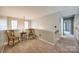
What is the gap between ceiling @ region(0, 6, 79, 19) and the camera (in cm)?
225

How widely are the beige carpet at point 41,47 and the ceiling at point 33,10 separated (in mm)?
506

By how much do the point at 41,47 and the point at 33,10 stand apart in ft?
2.36

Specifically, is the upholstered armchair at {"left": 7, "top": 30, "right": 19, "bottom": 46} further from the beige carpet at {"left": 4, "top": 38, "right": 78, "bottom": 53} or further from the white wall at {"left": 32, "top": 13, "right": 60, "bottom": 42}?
the white wall at {"left": 32, "top": 13, "right": 60, "bottom": 42}

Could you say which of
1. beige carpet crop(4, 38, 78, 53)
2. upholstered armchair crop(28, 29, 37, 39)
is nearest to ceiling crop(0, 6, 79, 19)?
upholstered armchair crop(28, 29, 37, 39)

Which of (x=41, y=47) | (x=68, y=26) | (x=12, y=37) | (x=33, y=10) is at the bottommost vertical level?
(x=41, y=47)

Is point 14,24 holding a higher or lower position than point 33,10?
lower

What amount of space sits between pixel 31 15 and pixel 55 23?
0.48 m

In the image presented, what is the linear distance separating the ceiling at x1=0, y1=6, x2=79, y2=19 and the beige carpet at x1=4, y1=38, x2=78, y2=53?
0.51 metres

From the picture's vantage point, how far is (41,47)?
91.1 inches

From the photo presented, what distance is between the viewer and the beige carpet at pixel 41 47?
7.51ft

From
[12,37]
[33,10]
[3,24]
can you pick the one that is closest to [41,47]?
[12,37]

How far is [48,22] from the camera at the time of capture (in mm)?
2307

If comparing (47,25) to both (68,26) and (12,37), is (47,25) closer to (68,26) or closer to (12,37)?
(68,26)
